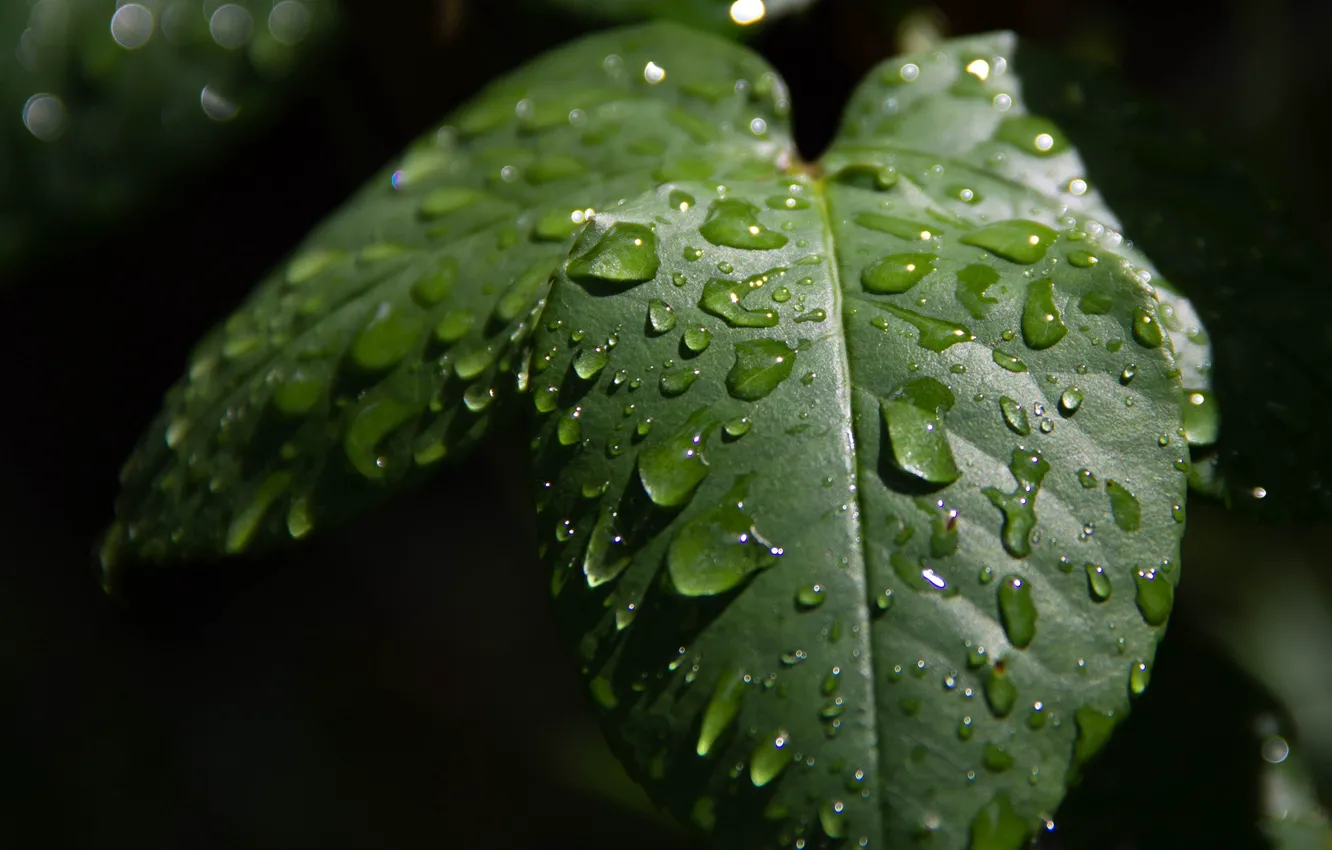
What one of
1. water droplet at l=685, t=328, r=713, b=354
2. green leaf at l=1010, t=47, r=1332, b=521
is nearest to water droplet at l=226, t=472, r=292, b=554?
water droplet at l=685, t=328, r=713, b=354

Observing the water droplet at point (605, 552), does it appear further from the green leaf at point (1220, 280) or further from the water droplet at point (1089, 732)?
the green leaf at point (1220, 280)

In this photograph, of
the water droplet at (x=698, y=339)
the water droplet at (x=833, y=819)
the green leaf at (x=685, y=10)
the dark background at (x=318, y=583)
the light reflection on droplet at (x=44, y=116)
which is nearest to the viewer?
the water droplet at (x=833, y=819)

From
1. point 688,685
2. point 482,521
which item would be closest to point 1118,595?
point 688,685

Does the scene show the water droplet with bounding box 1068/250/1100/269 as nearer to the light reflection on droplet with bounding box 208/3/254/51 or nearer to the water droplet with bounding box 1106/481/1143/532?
the water droplet with bounding box 1106/481/1143/532

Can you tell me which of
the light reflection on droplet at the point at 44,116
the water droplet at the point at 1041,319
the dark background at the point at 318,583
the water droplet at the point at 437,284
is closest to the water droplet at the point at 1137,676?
the water droplet at the point at 1041,319

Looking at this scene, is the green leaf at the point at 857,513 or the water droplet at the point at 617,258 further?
the water droplet at the point at 617,258

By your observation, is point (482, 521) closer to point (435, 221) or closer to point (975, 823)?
point (435, 221)

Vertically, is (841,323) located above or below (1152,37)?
above
